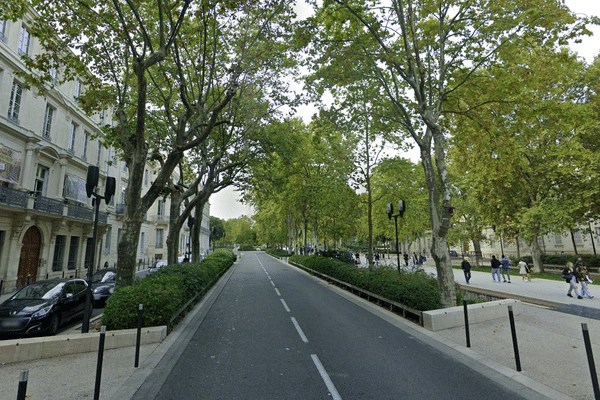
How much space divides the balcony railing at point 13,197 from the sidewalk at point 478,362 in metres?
13.8

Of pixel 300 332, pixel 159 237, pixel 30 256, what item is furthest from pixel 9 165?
pixel 159 237

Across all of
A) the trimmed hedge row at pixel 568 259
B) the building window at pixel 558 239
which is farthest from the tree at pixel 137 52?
the building window at pixel 558 239

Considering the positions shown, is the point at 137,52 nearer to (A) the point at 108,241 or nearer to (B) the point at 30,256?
(B) the point at 30,256

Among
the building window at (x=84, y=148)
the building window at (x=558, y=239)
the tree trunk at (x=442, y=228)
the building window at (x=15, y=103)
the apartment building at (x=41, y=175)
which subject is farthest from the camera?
the building window at (x=558, y=239)

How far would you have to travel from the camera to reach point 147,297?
7.09 metres

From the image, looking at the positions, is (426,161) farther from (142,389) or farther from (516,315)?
(142,389)

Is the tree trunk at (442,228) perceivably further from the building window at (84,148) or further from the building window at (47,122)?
the building window at (84,148)

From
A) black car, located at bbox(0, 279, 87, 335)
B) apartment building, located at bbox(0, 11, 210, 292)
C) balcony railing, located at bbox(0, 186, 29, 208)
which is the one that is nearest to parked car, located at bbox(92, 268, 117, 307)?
black car, located at bbox(0, 279, 87, 335)

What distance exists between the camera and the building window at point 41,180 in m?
18.3

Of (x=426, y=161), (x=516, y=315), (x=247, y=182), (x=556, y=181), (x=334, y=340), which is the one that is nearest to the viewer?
(x=334, y=340)

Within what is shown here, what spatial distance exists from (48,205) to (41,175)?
7.01ft

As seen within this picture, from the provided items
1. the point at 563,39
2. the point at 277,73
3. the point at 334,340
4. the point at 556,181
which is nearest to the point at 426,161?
the point at 563,39

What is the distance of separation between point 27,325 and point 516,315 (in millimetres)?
13639

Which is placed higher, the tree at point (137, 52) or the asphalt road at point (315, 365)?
the tree at point (137, 52)
